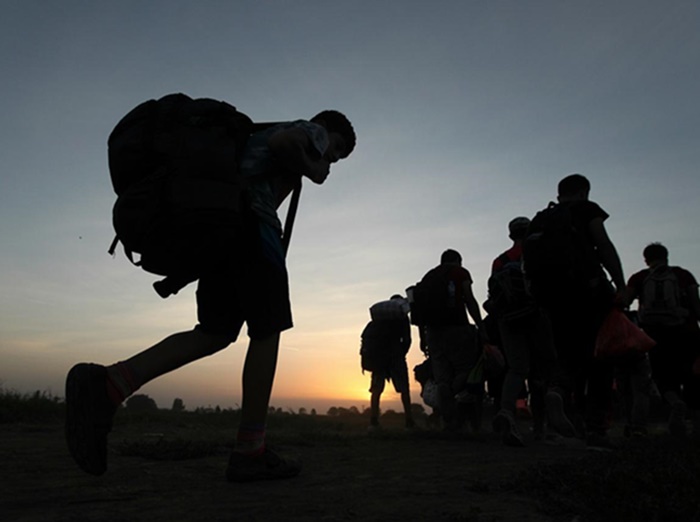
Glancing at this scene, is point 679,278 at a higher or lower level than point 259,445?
higher

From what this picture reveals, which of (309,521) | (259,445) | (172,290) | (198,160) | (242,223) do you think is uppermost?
(198,160)

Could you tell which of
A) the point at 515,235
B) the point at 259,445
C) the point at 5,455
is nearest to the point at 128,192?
the point at 259,445

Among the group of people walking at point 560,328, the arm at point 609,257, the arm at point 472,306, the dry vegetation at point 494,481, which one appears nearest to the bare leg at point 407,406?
the group of people walking at point 560,328

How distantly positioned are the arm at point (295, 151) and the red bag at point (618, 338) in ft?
8.89

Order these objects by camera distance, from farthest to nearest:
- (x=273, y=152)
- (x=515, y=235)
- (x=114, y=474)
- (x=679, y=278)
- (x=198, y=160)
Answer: (x=679, y=278) → (x=515, y=235) → (x=114, y=474) → (x=273, y=152) → (x=198, y=160)

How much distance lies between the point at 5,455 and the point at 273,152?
2.99 meters

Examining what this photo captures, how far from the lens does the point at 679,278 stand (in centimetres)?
668

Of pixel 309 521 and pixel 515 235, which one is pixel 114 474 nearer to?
pixel 309 521

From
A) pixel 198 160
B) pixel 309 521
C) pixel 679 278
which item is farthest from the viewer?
pixel 679 278

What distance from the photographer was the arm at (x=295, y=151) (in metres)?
2.97

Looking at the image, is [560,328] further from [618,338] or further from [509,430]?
[509,430]

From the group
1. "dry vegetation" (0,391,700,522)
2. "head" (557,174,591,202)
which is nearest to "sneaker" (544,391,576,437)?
"dry vegetation" (0,391,700,522)

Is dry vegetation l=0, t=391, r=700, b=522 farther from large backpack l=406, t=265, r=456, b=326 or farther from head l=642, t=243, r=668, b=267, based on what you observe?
head l=642, t=243, r=668, b=267

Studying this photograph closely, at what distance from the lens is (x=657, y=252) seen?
6.75 meters
